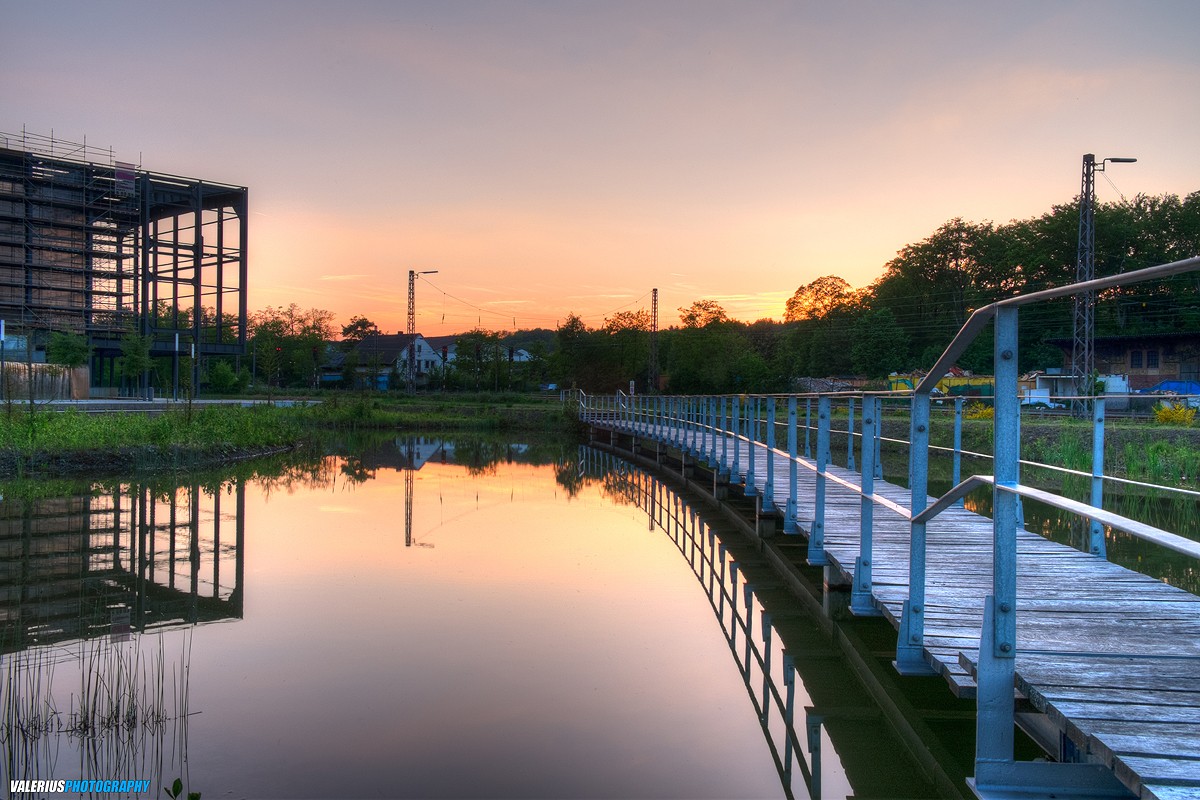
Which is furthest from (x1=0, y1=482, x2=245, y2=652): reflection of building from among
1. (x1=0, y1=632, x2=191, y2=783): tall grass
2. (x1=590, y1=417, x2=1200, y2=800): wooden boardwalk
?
(x1=590, y1=417, x2=1200, y2=800): wooden boardwalk

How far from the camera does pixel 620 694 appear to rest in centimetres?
534

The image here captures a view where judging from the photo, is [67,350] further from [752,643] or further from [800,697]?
[800,697]

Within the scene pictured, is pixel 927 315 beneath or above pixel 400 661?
above

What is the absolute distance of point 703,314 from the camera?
2763 inches

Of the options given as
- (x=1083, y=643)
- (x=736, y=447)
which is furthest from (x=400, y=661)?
(x=736, y=447)

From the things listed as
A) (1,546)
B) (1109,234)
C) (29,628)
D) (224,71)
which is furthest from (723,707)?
(1109,234)

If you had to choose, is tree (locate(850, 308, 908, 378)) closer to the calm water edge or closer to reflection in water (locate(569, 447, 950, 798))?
the calm water edge

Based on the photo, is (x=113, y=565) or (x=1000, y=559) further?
(x=113, y=565)

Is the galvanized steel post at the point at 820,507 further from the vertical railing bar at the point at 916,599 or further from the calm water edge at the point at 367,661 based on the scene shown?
the vertical railing bar at the point at 916,599

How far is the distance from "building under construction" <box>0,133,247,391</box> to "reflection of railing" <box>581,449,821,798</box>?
33680mm

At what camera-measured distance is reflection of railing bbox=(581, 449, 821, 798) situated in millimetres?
4465

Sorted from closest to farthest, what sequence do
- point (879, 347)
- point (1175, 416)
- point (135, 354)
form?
point (1175, 416) < point (135, 354) < point (879, 347)

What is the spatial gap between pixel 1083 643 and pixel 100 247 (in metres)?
49.6

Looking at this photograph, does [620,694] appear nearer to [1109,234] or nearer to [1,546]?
[1,546]
